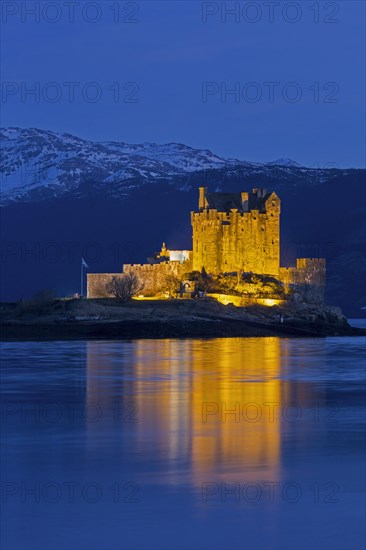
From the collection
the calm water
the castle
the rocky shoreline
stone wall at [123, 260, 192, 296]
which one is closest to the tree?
stone wall at [123, 260, 192, 296]

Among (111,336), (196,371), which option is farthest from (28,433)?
(111,336)

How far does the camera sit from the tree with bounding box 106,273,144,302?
7912 centimetres

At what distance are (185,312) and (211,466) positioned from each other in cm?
5421

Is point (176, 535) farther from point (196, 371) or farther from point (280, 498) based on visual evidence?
point (196, 371)

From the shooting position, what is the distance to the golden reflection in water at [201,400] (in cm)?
2262

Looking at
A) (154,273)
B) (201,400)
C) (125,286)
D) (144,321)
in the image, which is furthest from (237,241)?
(201,400)

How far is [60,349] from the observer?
199ft

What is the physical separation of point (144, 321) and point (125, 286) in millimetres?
7081

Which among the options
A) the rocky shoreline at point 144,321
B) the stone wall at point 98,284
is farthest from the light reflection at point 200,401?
the stone wall at point 98,284

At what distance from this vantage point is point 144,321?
73562 mm

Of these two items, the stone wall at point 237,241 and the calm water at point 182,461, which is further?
the stone wall at point 237,241

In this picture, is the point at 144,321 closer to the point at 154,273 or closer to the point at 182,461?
the point at 154,273

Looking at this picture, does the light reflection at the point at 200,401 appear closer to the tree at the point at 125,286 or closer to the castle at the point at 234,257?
the tree at the point at 125,286

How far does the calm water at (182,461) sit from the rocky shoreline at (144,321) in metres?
28.7
